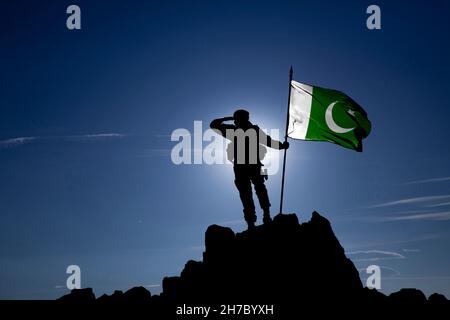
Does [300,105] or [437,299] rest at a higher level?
[300,105]

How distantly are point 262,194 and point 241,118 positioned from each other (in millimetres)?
3071

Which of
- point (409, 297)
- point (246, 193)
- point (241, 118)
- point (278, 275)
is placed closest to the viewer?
point (278, 275)

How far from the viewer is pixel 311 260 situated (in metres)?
14.2

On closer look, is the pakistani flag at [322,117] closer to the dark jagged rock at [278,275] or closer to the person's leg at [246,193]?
the person's leg at [246,193]

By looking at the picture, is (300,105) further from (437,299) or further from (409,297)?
(437,299)

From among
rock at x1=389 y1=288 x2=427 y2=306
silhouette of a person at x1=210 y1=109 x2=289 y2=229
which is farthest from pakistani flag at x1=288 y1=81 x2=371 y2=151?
rock at x1=389 y1=288 x2=427 y2=306

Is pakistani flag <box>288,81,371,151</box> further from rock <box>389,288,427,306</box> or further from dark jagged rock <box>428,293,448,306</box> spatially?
dark jagged rock <box>428,293,448,306</box>

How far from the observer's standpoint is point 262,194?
14781 mm

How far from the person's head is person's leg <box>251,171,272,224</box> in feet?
6.47

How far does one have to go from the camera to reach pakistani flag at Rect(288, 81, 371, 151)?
16562mm

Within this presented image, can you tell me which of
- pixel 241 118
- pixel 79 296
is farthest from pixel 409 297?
pixel 79 296

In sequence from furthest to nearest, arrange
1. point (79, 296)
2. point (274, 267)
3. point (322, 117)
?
point (79, 296)
point (322, 117)
point (274, 267)
